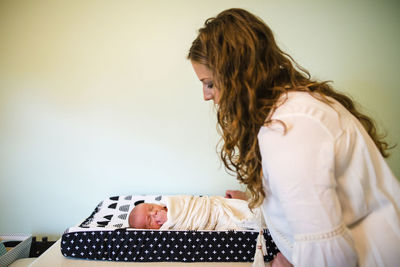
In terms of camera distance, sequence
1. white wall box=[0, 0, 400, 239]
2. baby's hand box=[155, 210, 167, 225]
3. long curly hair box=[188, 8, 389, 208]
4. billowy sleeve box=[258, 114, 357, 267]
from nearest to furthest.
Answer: billowy sleeve box=[258, 114, 357, 267] → long curly hair box=[188, 8, 389, 208] → baby's hand box=[155, 210, 167, 225] → white wall box=[0, 0, 400, 239]

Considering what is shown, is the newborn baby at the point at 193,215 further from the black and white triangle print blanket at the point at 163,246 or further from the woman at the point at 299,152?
the woman at the point at 299,152

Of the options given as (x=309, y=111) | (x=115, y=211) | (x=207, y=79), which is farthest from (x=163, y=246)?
(x=309, y=111)

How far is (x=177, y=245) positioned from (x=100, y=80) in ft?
4.54

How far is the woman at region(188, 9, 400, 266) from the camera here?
652 millimetres

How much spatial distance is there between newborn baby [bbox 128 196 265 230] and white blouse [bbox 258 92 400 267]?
0.88m

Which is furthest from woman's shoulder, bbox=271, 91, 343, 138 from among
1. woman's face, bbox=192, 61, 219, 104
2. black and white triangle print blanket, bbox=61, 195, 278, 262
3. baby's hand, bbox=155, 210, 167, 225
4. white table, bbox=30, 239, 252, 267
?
baby's hand, bbox=155, 210, 167, 225

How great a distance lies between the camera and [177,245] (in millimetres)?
1422

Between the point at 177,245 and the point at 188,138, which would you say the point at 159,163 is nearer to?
the point at 188,138

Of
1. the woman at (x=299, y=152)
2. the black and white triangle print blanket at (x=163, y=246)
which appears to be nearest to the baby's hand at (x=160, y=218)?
the black and white triangle print blanket at (x=163, y=246)

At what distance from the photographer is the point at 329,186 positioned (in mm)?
648

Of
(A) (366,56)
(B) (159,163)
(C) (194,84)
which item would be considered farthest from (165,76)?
(A) (366,56)

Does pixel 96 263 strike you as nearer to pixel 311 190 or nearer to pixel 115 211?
pixel 115 211

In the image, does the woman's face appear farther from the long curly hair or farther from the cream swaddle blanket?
the cream swaddle blanket

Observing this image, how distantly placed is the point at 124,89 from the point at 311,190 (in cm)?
172
